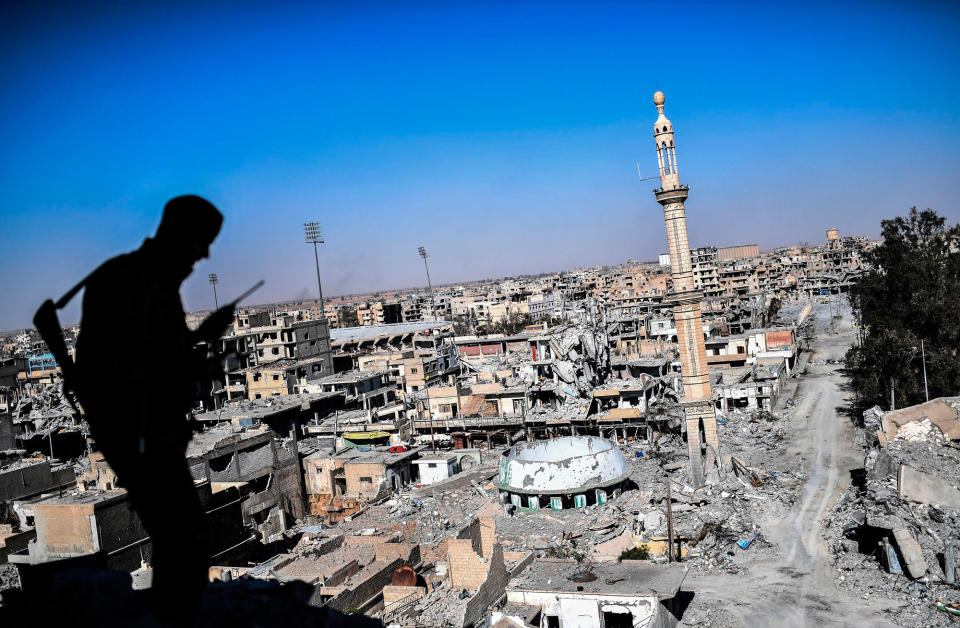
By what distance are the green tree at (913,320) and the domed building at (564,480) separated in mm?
→ 13340

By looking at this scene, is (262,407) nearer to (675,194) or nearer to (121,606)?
(675,194)

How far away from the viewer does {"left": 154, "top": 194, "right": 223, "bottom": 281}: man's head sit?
7.57 feet

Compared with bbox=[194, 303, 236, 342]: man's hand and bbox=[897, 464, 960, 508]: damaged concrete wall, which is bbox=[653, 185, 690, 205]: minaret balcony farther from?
bbox=[194, 303, 236, 342]: man's hand

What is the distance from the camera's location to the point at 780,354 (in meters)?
38.8

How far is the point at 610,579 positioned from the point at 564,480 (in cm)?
857

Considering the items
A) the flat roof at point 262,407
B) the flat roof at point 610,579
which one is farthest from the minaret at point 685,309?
the flat roof at point 262,407

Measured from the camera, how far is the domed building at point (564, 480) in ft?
64.5


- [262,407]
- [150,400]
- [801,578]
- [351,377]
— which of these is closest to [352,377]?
[351,377]

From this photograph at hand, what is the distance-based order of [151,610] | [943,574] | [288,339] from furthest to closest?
1. [288,339]
2. [943,574]
3. [151,610]

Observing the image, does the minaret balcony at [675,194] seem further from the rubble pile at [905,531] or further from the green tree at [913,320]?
the green tree at [913,320]

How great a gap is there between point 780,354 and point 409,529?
2718 centimetres

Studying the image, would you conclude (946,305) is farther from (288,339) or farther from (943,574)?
(288,339)

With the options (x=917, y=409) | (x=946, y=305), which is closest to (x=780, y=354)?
(x=946, y=305)

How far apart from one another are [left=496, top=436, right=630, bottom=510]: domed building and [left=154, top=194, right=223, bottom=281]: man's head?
18296 millimetres
